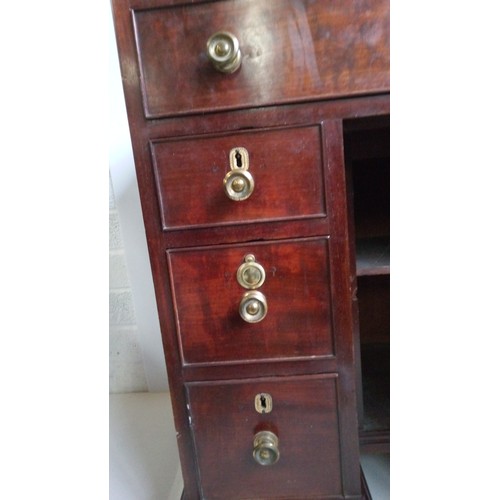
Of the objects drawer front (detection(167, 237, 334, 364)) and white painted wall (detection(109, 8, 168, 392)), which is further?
white painted wall (detection(109, 8, 168, 392))

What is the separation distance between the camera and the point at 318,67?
46 centimetres

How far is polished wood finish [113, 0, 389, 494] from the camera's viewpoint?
450mm

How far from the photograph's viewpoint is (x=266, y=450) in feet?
1.76

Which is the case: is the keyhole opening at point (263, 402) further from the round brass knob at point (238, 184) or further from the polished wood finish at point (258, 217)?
the round brass knob at point (238, 184)

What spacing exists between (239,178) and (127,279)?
27.3 inches

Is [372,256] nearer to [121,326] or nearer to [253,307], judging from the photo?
[253,307]

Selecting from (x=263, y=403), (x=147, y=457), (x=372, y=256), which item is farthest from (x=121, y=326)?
(x=372, y=256)

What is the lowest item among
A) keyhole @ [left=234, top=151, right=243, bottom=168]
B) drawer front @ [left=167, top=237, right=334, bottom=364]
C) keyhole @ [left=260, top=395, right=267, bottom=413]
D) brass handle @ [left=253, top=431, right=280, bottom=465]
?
brass handle @ [left=253, top=431, right=280, bottom=465]

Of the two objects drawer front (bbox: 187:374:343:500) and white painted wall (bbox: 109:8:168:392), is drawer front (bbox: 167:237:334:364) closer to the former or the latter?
drawer front (bbox: 187:374:343:500)

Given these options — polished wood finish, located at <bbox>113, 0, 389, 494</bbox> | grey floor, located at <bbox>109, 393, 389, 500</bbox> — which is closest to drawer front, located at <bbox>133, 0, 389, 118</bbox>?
polished wood finish, located at <bbox>113, 0, 389, 494</bbox>

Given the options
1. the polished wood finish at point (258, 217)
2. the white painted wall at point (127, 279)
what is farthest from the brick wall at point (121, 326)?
the polished wood finish at point (258, 217)

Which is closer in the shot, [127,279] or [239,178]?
[239,178]

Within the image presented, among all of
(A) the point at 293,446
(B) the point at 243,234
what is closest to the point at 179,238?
(B) the point at 243,234
